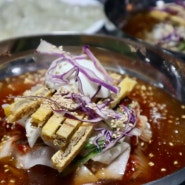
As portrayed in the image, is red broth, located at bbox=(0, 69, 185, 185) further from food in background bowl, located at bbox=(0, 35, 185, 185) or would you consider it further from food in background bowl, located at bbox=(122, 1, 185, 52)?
food in background bowl, located at bbox=(122, 1, 185, 52)

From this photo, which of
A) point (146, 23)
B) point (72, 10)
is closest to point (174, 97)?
point (146, 23)

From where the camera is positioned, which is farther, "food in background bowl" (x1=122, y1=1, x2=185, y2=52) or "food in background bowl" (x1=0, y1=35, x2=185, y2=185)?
"food in background bowl" (x1=122, y1=1, x2=185, y2=52)

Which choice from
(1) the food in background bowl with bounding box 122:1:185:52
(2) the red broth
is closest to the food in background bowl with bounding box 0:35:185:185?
(2) the red broth

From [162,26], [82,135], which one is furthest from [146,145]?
[162,26]

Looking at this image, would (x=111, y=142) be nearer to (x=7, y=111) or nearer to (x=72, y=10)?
(x=7, y=111)

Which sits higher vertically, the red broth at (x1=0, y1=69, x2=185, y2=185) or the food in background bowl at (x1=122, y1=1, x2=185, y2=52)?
Answer: the red broth at (x1=0, y1=69, x2=185, y2=185)

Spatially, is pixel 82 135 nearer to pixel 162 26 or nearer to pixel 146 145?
pixel 146 145

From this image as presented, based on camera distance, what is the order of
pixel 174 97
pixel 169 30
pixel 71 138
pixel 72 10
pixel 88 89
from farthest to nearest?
pixel 72 10
pixel 169 30
pixel 174 97
pixel 88 89
pixel 71 138
